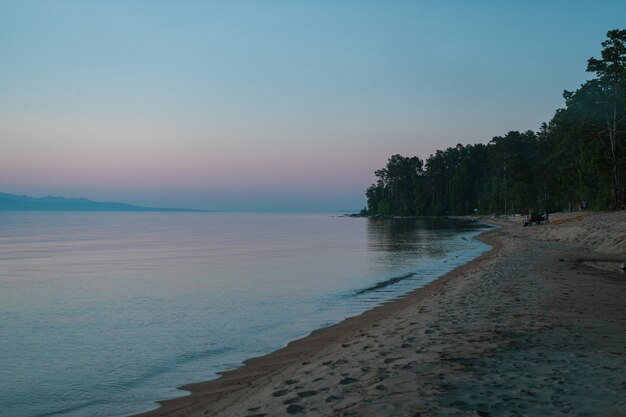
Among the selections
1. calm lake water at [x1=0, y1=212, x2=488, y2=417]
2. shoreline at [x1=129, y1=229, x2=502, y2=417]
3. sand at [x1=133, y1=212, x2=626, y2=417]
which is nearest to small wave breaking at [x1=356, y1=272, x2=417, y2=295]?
calm lake water at [x1=0, y1=212, x2=488, y2=417]

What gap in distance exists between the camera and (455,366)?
6914mm

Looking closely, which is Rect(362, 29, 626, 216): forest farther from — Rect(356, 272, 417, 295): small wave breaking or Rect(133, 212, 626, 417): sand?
Rect(133, 212, 626, 417): sand

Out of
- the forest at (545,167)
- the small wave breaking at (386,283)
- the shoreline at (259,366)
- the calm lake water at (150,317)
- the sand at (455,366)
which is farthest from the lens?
the forest at (545,167)

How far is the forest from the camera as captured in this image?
49000 mm

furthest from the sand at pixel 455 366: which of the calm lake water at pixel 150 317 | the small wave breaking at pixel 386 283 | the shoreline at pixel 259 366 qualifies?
the small wave breaking at pixel 386 283

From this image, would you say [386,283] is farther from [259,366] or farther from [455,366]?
[455,366]

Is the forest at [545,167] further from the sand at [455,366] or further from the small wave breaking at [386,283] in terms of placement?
the sand at [455,366]

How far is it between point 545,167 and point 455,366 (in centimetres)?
9533

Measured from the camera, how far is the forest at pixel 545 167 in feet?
161

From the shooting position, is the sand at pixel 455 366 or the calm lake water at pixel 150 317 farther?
the calm lake water at pixel 150 317

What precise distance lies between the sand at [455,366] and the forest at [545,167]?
2417 centimetres

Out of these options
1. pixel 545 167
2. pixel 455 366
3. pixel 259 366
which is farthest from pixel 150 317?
pixel 545 167

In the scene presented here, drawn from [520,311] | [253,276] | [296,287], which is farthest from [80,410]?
[253,276]

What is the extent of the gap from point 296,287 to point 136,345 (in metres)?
10.3
